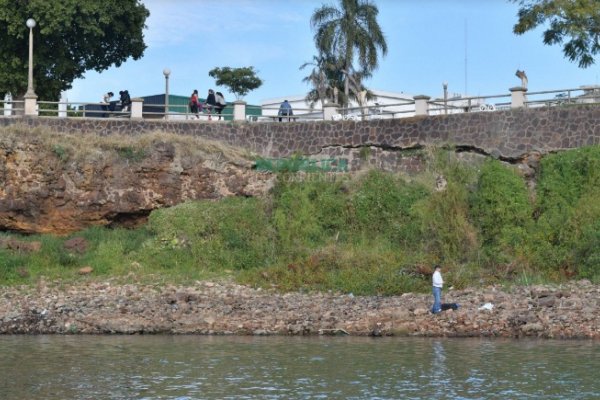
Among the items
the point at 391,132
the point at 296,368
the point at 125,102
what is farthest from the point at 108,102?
the point at 296,368

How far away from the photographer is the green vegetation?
104ft

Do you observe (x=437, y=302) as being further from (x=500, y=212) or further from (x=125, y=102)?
(x=125, y=102)

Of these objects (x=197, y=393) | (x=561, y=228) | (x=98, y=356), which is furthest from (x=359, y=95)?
(x=197, y=393)

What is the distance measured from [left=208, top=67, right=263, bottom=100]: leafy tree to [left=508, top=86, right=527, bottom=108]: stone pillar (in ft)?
122

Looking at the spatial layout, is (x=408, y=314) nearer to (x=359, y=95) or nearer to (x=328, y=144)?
(x=328, y=144)

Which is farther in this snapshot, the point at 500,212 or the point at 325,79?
the point at 325,79

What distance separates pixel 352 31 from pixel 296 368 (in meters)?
27.6

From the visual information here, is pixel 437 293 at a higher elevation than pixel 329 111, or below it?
below

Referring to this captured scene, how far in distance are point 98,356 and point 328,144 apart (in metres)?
15.5

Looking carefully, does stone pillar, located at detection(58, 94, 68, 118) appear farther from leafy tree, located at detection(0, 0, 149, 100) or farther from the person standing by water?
the person standing by water

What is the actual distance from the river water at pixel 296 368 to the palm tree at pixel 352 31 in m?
23.3

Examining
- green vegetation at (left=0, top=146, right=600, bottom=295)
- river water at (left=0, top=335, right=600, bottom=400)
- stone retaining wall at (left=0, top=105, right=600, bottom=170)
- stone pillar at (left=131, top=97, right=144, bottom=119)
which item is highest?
stone pillar at (left=131, top=97, right=144, bottom=119)

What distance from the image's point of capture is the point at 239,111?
39.1 m

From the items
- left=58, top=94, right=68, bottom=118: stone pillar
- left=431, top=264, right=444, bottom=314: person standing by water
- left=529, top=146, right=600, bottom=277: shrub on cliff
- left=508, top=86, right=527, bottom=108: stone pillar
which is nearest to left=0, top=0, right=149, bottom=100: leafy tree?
left=58, top=94, right=68, bottom=118: stone pillar
